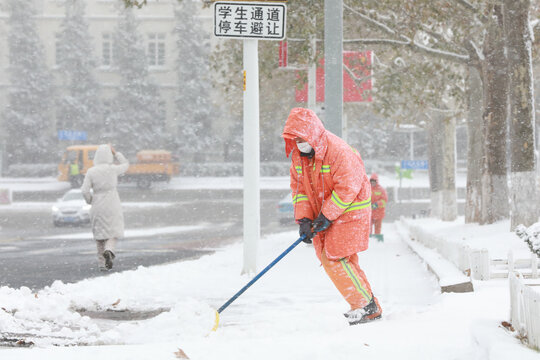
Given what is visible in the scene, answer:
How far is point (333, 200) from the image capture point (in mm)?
6180

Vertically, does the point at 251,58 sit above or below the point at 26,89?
below

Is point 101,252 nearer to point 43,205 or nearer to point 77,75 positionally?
point 43,205

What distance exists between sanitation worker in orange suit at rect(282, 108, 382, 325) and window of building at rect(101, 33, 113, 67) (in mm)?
51848

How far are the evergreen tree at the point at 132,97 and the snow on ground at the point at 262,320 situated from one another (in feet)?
136

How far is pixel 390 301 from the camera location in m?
8.24

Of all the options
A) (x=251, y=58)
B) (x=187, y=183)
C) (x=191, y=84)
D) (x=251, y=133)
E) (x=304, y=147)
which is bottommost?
(x=187, y=183)

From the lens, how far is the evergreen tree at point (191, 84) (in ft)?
171

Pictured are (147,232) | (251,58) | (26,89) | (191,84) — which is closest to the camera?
(251,58)

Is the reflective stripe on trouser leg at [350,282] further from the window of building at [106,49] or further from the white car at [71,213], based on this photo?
the window of building at [106,49]

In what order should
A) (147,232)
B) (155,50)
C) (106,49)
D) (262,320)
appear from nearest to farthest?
(262,320) → (147,232) → (106,49) → (155,50)

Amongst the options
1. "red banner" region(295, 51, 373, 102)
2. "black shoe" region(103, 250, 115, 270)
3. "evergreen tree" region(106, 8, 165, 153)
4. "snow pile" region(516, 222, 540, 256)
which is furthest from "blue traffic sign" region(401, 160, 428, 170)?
"snow pile" region(516, 222, 540, 256)

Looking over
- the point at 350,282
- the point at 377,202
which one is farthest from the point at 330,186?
the point at 377,202

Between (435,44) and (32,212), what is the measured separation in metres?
20.3

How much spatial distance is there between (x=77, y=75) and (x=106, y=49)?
607 centimetres
